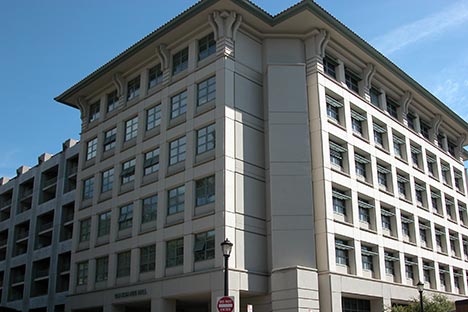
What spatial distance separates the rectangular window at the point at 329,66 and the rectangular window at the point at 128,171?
15.6m

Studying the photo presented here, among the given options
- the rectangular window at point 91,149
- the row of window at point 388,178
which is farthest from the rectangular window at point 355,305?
the rectangular window at point 91,149

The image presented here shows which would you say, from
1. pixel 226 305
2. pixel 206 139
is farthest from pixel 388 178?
pixel 226 305

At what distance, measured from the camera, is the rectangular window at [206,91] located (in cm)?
3978

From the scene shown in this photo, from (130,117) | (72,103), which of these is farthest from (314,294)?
(72,103)

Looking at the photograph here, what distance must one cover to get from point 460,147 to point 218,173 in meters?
35.2

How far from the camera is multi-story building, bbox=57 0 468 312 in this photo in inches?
1462

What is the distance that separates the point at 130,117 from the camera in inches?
1834

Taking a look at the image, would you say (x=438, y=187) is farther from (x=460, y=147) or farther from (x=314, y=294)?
(x=314, y=294)

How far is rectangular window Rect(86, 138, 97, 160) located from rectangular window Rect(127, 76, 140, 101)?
5.42 meters

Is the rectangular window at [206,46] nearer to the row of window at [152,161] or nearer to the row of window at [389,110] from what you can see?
the row of window at [152,161]

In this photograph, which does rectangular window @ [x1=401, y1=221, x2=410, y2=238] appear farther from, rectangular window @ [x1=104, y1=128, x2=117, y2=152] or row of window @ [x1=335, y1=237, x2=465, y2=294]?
rectangular window @ [x1=104, y1=128, x2=117, y2=152]

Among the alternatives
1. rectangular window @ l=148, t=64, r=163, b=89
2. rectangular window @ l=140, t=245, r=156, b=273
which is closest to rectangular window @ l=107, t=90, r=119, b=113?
rectangular window @ l=148, t=64, r=163, b=89

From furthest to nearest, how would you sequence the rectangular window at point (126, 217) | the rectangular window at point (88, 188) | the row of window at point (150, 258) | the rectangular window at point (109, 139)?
the rectangular window at point (88, 188)
the rectangular window at point (109, 139)
the rectangular window at point (126, 217)
the row of window at point (150, 258)

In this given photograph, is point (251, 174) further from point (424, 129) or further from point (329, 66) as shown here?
point (424, 129)
